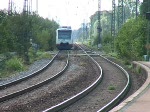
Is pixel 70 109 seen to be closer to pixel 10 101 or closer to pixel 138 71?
pixel 10 101

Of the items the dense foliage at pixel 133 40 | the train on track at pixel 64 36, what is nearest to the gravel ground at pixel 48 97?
the dense foliage at pixel 133 40

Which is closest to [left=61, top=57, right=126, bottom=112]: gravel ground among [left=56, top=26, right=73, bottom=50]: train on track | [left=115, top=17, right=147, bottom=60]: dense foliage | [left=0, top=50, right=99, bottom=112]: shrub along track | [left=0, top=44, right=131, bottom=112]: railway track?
[left=0, top=44, right=131, bottom=112]: railway track

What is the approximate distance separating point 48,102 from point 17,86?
425 cm

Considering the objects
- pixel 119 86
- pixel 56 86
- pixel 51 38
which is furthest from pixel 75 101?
pixel 51 38

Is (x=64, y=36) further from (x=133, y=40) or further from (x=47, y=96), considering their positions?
(x=47, y=96)

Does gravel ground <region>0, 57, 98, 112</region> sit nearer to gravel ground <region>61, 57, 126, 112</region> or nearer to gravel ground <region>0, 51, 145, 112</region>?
gravel ground <region>0, 51, 145, 112</region>

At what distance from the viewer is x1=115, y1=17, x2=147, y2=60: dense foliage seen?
107ft

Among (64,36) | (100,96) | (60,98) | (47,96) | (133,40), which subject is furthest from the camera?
(64,36)

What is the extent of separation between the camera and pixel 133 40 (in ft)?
108

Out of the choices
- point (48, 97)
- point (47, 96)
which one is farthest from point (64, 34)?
point (48, 97)

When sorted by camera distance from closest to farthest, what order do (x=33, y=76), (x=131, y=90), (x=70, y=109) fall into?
(x=70, y=109) → (x=131, y=90) → (x=33, y=76)

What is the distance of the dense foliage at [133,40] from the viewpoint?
32.5 m

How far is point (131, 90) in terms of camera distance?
16.2m

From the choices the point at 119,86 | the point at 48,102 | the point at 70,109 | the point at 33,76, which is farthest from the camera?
the point at 33,76
